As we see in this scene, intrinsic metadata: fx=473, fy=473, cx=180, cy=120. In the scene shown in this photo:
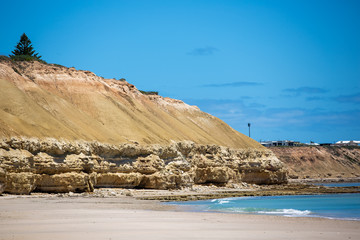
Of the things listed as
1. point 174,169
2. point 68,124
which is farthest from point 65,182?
point 174,169

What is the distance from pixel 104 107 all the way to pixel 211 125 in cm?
2639

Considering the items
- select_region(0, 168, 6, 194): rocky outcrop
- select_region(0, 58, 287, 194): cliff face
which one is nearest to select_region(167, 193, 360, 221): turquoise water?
select_region(0, 58, 287, 194): cliff face

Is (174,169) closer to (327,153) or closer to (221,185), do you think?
(221,185)

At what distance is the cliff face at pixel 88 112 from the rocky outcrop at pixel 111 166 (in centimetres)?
131

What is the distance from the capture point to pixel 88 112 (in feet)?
172

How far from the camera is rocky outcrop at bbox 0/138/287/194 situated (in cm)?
3203

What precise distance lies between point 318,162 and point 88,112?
82.3 metres

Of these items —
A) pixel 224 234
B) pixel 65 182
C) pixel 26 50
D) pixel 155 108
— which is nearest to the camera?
pixel 224 234

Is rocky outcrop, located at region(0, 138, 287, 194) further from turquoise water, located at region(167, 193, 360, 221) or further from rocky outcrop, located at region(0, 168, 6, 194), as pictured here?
turquoise water, located at region(167, 193, 360, 221)

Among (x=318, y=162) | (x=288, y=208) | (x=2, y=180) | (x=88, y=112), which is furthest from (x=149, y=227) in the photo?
(x=318, y=162)

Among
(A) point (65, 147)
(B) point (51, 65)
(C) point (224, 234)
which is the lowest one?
(C) point (224, 234)

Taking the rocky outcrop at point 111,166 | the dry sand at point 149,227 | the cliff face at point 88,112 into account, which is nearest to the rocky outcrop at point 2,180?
the rocky outcrop at point 111,166

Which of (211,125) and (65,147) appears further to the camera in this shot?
(211,125)

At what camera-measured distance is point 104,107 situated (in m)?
53.4
